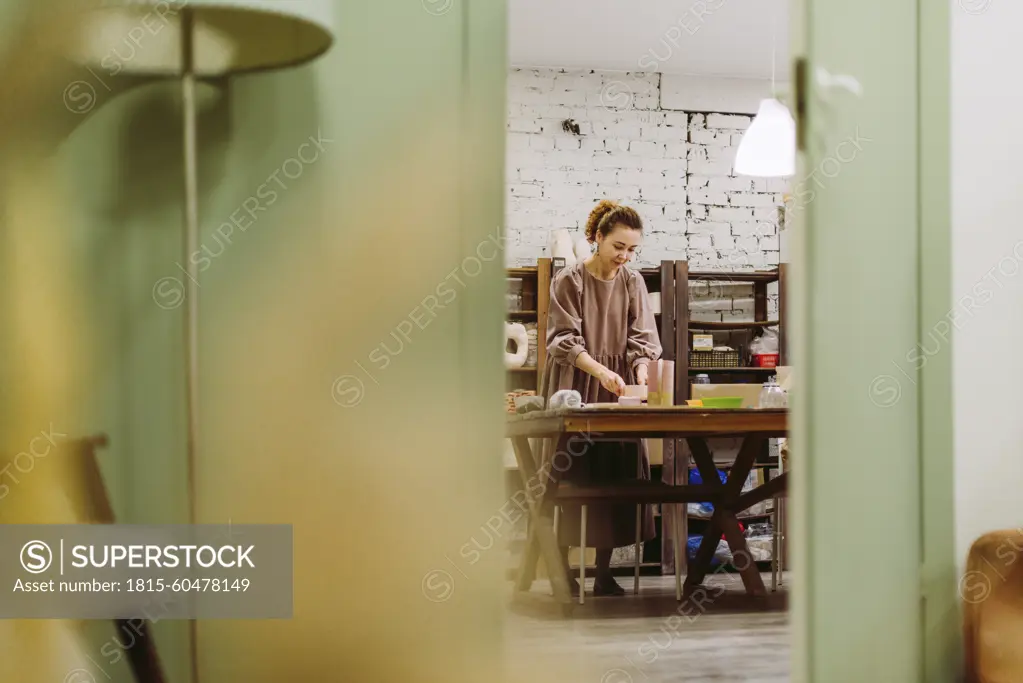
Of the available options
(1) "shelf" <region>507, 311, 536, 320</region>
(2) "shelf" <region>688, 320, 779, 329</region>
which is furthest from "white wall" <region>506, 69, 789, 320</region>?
(1) "shelf" <region>507, 311, 536, 320</region>

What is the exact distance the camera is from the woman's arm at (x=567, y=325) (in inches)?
164

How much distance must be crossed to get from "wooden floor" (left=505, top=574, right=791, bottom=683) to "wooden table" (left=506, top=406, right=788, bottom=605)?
0.19 meters

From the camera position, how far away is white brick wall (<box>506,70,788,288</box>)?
565 cm

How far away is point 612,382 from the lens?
396cm

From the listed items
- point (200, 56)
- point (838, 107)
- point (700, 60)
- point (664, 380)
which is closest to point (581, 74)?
point (700, 60)

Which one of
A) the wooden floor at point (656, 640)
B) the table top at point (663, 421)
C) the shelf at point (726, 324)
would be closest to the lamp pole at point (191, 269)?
the wooden floor at point (656, 640)

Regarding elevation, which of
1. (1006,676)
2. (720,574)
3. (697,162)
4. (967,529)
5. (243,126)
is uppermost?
(697,162)

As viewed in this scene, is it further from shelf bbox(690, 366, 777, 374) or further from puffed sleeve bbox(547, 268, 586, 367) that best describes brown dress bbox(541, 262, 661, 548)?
shelf bbox(690, 366, 777, 374)

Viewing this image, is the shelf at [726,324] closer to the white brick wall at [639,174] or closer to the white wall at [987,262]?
the white brick wall at [639,174]

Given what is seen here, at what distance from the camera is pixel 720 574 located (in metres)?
4.84

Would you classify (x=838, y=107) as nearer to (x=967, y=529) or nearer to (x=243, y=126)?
(x=967, y=529)

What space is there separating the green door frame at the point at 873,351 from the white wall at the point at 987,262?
0.04m

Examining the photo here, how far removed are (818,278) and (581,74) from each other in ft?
13.3

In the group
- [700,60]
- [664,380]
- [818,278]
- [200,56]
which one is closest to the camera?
[200,56]
